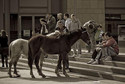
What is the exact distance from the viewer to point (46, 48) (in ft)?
45.2

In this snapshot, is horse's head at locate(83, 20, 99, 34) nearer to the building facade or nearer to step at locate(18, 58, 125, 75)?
step at locate(18, 58, 125, 75)

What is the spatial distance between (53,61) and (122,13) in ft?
48.2

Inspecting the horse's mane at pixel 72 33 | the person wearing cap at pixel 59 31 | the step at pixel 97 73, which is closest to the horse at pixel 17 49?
the person wearing cap at pixel 59 31

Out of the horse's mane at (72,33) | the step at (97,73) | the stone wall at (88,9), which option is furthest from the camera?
the stone wall at (88,9)

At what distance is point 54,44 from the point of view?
13789mm

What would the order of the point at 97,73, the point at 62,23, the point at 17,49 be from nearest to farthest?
1. the point at 97,73
2. the point at 17,49
3. the point at 62,23

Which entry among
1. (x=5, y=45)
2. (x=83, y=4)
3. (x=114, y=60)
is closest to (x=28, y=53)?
(x=114, y=60)

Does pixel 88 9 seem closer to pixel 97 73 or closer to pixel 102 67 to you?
pixel 102 67

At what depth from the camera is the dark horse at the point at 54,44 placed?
13.6 m

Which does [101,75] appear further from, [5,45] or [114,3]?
[114,3]

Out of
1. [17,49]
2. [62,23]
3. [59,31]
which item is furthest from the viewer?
[62,23]

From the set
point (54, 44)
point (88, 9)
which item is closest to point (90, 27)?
point (54, 44)

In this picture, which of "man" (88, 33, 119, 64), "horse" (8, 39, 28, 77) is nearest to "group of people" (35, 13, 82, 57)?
"horse" (8, 39, 28, 77)

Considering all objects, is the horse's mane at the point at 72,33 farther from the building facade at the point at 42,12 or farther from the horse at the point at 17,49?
the building facade at the point at 42,12
